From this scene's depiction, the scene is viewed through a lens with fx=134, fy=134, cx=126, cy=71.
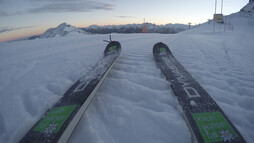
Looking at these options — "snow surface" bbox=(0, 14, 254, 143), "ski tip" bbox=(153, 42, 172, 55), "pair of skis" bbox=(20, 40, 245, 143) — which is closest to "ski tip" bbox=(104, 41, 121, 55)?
"snow surface" bbox=(0, 14, 254, 143)

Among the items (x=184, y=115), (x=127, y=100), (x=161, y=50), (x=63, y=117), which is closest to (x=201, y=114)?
(x=184, y=115)

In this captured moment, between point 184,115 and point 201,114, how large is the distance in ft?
0.78

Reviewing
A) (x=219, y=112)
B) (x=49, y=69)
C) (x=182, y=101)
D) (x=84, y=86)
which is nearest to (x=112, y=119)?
(x=84, y=86)

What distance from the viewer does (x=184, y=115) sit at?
6.53 feet

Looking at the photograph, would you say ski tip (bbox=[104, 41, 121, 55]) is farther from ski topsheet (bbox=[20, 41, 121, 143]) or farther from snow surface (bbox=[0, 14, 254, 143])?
ski topsheet (bbox=[20, 41, 121, 143])

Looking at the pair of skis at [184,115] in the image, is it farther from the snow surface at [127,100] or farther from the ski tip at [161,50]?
the ski tip at [161,50]

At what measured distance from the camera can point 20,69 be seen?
423cm

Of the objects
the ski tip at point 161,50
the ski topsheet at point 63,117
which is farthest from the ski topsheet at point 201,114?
the ski tip at point 161,50

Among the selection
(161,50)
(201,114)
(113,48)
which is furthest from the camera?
(113,48)

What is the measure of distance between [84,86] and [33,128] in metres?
1.08

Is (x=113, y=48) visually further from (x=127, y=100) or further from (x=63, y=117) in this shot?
(x=63, y=117)

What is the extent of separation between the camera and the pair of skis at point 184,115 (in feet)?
5.47

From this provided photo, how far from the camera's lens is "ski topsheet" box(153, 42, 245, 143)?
5.38ft

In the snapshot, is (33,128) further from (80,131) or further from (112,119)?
(112,119)
